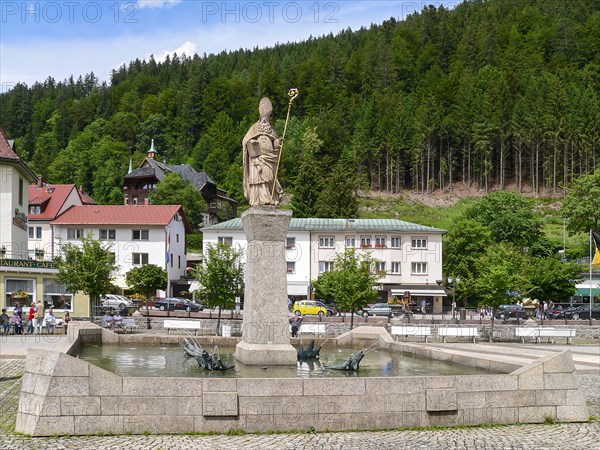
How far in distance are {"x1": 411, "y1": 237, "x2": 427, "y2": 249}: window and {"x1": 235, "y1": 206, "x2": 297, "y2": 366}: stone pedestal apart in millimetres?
55137

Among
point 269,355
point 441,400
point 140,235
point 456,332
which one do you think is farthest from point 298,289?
point 441,400

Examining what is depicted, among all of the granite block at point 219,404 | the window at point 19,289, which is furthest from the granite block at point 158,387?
the window at point 19,289

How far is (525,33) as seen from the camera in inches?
6521

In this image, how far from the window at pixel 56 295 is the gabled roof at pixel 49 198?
32281 millimetres

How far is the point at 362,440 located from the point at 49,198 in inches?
2920

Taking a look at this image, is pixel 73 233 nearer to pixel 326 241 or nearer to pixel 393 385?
pixel 326 241

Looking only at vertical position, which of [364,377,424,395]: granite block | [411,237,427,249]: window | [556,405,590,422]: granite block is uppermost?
[411,237,427,249]: window

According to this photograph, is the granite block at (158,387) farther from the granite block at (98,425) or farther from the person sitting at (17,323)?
the person sitting at (17,323)

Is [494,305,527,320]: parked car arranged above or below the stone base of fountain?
below

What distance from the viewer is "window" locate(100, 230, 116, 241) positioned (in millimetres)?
70562

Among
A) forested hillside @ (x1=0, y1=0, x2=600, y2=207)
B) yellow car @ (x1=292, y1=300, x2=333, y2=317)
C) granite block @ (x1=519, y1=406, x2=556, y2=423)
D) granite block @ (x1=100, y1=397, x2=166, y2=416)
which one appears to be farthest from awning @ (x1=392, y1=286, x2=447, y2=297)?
granite block @ (x1=100, y1=397, x2=166, y2=416)

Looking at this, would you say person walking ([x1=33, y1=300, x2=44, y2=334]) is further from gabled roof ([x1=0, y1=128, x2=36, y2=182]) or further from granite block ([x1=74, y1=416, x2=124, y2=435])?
granite block ([x1=74, y1=416, x2=124, y2=435])

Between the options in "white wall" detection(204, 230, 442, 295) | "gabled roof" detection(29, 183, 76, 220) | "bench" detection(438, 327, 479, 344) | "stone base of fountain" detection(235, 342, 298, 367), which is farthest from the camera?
"gabled roof" detection(29, 183, 76, 220)

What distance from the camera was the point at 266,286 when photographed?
1577cm
